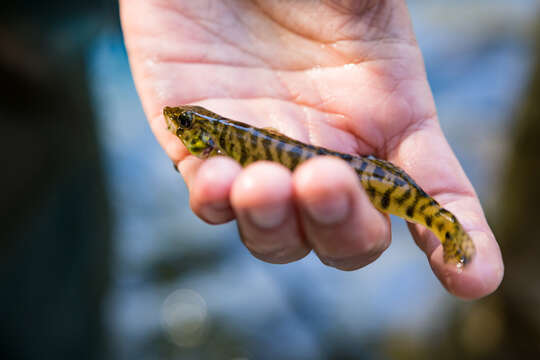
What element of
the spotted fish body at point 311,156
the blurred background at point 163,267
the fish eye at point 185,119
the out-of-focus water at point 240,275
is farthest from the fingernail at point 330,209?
the out-of-focus water at point 240,275

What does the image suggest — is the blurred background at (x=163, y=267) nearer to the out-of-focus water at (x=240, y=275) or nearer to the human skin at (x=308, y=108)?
the out-of-focus water at (x=240, y=275)

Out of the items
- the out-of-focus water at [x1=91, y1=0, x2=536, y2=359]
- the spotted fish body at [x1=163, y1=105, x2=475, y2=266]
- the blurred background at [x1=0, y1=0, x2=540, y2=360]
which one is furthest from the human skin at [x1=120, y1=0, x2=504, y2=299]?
the out-of-focus water at [x1=91, y1=0, x2=536, y2=359]

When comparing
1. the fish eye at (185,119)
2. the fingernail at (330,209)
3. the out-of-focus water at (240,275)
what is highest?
the fingernail at (330,209)

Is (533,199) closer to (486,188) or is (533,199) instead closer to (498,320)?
(498,320)

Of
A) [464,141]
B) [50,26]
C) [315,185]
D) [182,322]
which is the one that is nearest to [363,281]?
[182,322]

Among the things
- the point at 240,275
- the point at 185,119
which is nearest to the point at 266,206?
the point at 185,119

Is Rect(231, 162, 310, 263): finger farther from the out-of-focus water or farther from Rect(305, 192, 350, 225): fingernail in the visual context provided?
the out-of-focus water
